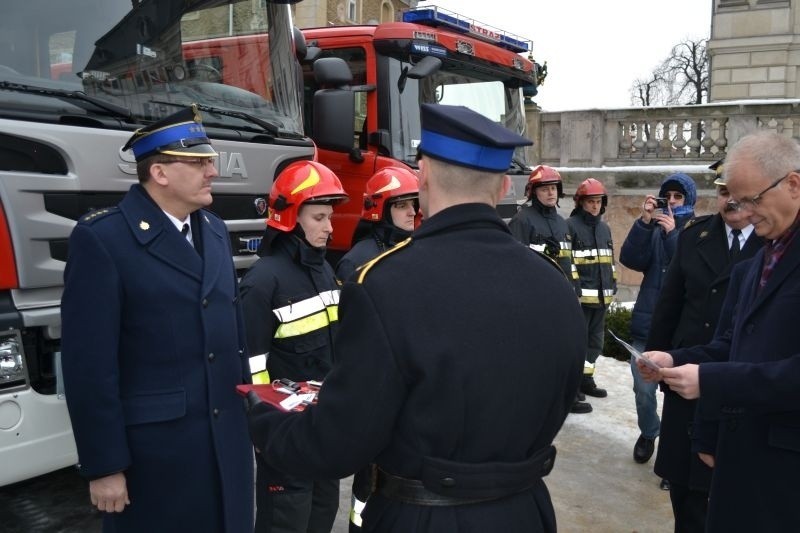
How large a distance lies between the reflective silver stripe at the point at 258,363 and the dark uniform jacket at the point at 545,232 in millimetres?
3761

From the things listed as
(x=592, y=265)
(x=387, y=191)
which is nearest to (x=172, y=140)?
(x=387, y=191)

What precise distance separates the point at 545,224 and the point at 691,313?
2.90 metres

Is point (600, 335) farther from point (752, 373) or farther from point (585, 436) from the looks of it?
point (752, 373)

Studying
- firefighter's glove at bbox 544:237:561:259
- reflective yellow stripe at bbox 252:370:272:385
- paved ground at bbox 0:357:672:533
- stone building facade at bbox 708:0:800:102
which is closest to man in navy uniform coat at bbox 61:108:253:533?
reflective yellow stripe at bbox 252:370:272:385

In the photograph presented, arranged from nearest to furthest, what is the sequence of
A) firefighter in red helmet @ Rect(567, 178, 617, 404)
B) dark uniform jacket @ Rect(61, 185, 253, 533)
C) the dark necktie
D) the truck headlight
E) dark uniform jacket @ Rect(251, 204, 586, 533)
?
dark uniform jacket @ Rect(251, 204, 586, 533), dark uniform jacket @ Rect(61, 185, 253, 533), the truck headlight, the dark necktie, firefighter in red helmet @ Rect(567, 178, 617, 404)

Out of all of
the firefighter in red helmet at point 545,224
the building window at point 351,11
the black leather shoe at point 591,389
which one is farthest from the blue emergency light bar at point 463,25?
the building window at point 351,11

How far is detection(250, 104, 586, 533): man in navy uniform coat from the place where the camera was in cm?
162

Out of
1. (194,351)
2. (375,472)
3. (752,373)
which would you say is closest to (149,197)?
(194,351)

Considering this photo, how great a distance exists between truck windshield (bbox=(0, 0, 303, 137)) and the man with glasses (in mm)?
2697

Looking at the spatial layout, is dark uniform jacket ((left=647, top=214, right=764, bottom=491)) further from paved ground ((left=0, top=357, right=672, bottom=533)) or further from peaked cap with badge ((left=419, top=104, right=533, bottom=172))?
peaked cap with badge ((left=419, top=104, right=533, bottom=172))

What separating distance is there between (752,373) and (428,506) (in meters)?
1.29

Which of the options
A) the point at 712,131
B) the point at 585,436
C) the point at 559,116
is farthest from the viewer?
the point at 559,116

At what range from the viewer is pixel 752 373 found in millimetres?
2406

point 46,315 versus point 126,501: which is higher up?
point 46,315
